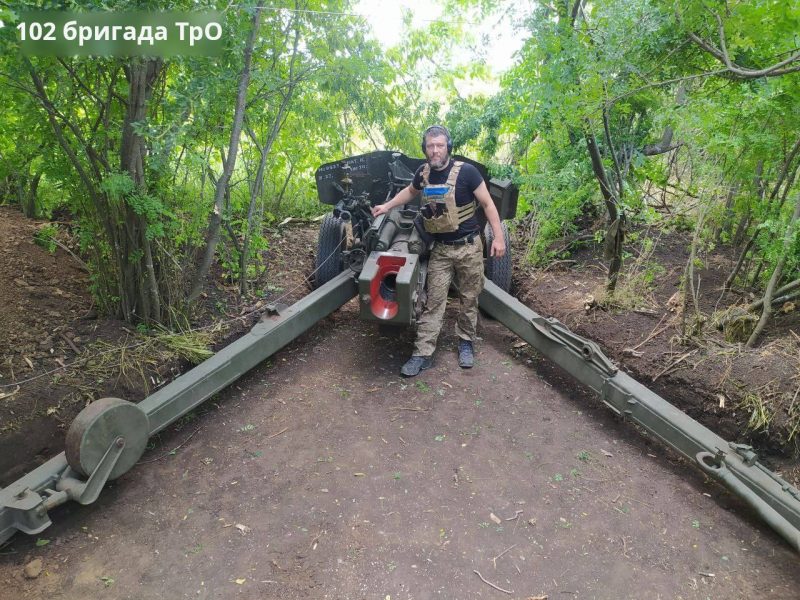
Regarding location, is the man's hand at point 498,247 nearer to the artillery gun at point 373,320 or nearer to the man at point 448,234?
the man at point 448,234

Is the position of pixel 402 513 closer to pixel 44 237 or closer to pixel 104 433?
pixel 104 433

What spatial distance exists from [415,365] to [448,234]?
1.09 meters

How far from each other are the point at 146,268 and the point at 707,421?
148 inches

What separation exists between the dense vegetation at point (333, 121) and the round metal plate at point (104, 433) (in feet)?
3.81

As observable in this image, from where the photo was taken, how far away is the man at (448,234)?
13.9 feet

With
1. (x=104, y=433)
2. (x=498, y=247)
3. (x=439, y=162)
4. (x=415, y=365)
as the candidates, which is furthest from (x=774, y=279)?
(x=104, y=433)

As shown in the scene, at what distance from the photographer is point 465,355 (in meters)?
4.54

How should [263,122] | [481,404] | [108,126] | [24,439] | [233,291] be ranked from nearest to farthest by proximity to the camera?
[24,439]
[108,126]
[481,404]
[263,122]
[233,291]

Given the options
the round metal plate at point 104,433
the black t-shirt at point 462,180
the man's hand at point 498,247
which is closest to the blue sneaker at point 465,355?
the man's hand at point 498,247

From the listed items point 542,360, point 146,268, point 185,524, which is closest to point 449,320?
point 542,360

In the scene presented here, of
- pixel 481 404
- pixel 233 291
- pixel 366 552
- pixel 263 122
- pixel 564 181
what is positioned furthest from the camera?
pixel 564 181

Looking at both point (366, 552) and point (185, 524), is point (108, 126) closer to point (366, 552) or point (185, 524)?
point (185, 524)

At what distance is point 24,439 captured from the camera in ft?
9.66

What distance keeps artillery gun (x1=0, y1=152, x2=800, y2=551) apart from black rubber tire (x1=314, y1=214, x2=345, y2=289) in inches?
0.4
